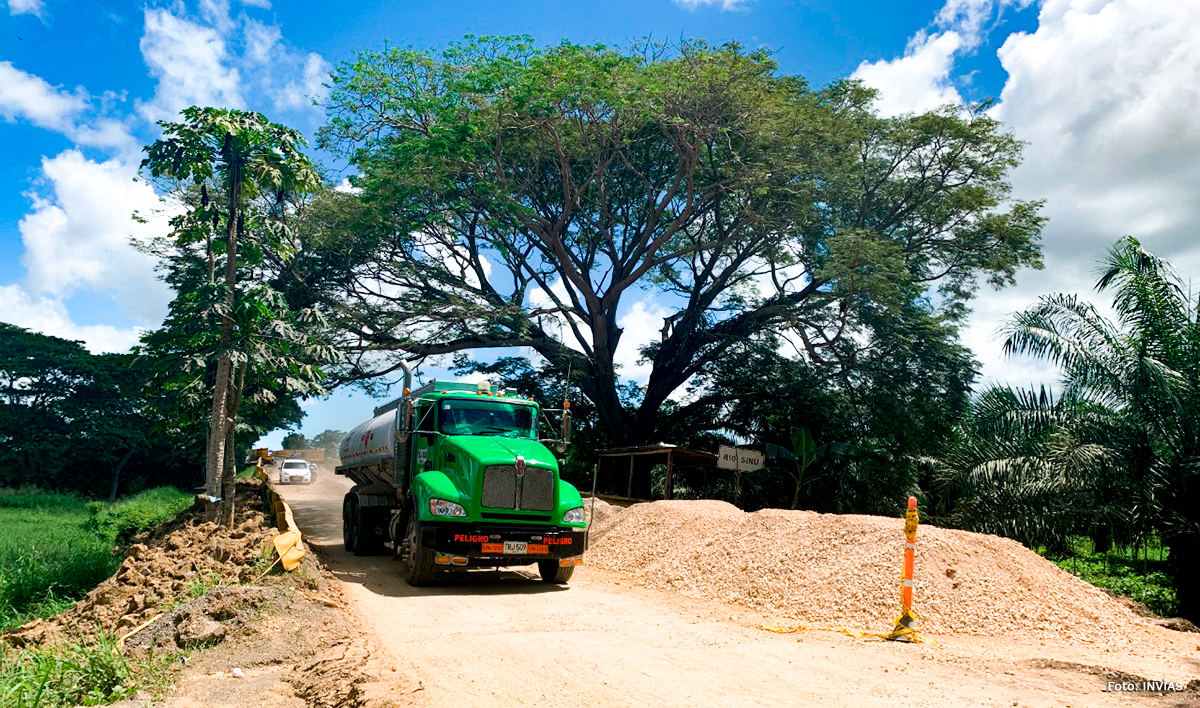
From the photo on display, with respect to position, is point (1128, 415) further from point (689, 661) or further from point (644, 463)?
point (644, 463)

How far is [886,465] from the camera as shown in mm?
28203

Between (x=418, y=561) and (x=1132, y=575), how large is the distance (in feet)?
49.7

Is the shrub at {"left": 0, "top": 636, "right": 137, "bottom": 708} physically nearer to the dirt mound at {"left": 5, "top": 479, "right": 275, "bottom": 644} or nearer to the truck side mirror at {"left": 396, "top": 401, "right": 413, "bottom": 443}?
the dirt mound at {"left": 5, "top": 479, "right": 275, "bottom": 644}

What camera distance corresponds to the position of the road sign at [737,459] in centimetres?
2294

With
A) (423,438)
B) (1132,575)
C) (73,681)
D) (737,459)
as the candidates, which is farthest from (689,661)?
(737,459)

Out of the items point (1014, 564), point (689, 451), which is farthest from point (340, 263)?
point (1014, 564)

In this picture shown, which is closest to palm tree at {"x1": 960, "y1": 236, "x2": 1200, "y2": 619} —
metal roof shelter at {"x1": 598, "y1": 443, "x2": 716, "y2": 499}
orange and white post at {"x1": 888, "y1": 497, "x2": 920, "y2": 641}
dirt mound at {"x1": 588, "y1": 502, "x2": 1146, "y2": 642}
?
dirt mound at {"x1": 588, "y1": 502, "x2": 1146, "y2": 642}

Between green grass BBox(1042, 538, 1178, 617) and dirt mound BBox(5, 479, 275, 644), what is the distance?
14728 mm

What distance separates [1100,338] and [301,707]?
1503cm

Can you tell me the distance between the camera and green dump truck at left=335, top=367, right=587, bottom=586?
12.4 meters

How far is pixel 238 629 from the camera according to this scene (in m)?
9.02

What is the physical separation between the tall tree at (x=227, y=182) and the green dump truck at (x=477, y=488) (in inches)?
116

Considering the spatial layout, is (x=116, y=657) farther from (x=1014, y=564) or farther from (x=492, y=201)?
(x=492, y=201)

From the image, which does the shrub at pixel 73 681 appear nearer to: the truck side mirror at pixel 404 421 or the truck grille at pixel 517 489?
the truck grille at pixel 517 489
